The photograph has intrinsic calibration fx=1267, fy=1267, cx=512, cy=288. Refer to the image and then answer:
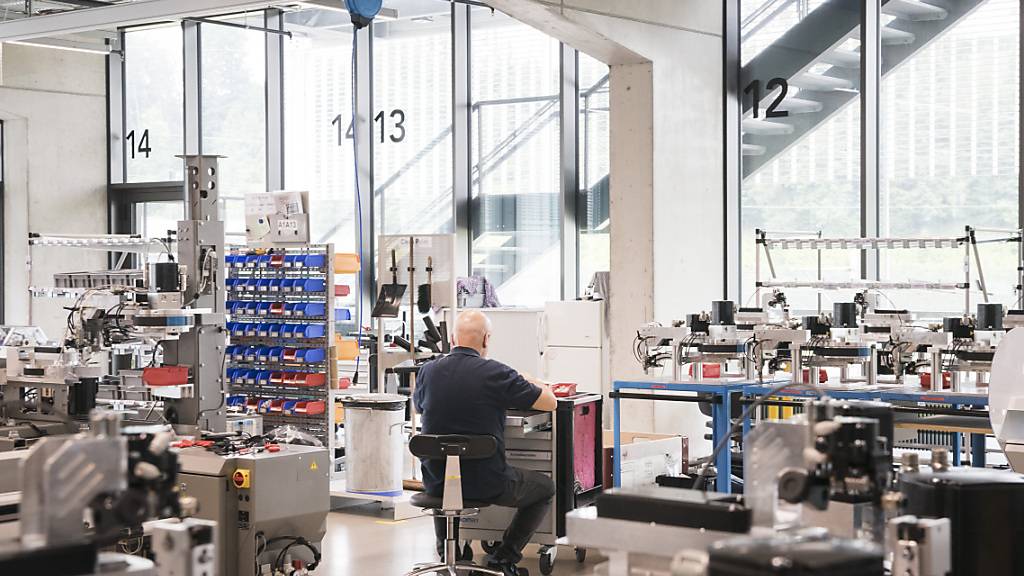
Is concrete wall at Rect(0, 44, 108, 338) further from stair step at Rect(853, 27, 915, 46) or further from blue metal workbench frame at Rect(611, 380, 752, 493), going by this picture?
stair step at Rect(853, 27, 915, 46)

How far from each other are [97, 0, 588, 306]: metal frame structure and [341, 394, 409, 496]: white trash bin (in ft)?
12.8

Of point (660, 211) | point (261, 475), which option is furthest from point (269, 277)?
point (261, 475)

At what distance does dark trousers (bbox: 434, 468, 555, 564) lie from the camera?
5.86m

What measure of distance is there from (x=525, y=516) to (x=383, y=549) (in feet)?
4.12

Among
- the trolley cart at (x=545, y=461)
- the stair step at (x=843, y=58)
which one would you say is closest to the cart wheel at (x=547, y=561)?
the trolley cart at (x=545, y=461)

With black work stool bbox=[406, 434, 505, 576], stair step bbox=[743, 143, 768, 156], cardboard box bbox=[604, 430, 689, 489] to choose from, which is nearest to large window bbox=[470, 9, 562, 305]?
stair step bbox=[743, 143, 768, 156]

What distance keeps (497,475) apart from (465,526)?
1.06m

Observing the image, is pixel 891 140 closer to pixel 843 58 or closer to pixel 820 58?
pixel 843 58

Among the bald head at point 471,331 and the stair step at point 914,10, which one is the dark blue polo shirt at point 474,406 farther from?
the stair step at point 914,10

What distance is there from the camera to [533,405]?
587 cm

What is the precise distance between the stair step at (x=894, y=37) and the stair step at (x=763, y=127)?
1003mm

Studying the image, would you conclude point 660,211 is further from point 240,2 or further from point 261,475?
point 261,475

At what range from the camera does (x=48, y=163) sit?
14.2m

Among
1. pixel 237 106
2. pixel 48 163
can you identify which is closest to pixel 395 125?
pixel 237 106
